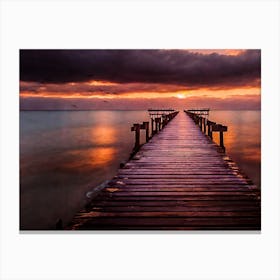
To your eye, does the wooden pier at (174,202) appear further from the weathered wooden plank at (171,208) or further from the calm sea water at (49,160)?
the calm sea water at (49,160)

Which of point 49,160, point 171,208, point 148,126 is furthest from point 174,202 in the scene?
point 148,126

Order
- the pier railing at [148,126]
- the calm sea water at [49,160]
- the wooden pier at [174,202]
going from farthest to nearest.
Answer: the pier railing at [148,126] < the calm sea water at [49,160] < the wooden pier at [174,202]

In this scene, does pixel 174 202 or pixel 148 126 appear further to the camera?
pixel 148 126

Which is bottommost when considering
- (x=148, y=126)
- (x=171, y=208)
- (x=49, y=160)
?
(x=171, y=208)

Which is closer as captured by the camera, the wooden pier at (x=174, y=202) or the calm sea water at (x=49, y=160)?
the wooden pier at (x=174, y=202)

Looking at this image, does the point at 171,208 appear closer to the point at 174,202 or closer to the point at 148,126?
the point at 174,202

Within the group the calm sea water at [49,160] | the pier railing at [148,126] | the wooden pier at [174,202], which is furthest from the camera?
the pier railing at [148,126]

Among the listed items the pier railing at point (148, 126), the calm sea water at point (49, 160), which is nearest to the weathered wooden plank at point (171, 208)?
the calm sea water at point (49, 160)

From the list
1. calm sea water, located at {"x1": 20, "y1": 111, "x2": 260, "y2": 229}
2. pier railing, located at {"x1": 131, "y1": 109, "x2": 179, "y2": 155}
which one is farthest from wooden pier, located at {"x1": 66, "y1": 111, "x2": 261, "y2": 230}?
pier railing, located at {"x1": 131, "y1": 109, "x2": 179, "y2": 155}

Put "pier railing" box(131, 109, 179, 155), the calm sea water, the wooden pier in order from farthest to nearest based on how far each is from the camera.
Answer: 1. "pier railing" box(131, 109, 179, 155)
2. the calm sea water
3. the wooden pier

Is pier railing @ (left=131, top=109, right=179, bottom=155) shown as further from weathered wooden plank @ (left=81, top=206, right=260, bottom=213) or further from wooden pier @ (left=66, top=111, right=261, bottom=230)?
weathered wooden plank @ (left=81, top=206, right=260, bottom=213)
